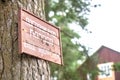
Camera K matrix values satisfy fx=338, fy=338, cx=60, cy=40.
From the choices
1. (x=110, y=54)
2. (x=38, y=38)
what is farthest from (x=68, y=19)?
(x=110, y=54)

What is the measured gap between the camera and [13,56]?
195 centimetres

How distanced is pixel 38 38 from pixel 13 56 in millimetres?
195

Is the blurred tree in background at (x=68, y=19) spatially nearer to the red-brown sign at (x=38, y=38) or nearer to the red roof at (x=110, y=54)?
the red-brown sign at (x=38, y=38)

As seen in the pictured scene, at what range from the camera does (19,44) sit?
75.4 inches

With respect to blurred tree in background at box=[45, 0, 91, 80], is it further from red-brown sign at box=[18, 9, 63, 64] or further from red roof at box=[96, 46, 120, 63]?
red roof at box=[96, 46, 120, 63]

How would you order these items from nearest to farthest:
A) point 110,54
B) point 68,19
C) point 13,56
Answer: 1. point 13,56
2. point 68,19
3. point 110,54

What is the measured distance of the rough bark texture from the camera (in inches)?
76.0

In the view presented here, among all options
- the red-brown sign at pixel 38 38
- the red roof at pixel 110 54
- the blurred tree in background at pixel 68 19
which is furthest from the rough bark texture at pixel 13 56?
the red roof at pixel 110 54

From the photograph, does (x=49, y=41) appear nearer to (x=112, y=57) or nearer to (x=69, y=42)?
(x=69, y=42)

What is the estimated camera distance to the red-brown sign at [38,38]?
1.94 m

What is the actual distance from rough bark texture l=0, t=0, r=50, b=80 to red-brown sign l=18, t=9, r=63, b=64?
5 centimetres

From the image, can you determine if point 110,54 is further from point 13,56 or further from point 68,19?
point 13,56

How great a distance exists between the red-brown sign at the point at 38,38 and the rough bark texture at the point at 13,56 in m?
0.05

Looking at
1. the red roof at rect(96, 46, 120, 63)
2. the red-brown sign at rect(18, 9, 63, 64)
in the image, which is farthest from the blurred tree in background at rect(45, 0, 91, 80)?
the red roof at rect(96, 46, 120, 63)
